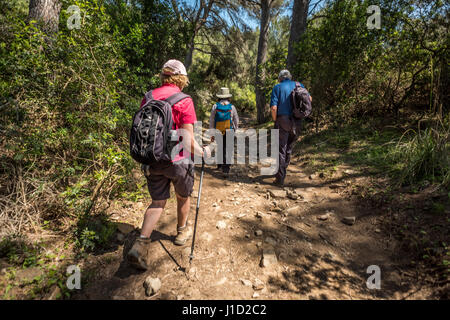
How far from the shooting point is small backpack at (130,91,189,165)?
2.08 meters

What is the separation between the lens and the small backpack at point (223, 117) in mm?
4777

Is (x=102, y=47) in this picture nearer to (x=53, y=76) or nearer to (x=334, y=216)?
Result: (x=53, y=76)

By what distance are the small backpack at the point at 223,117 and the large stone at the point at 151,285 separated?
334 cm

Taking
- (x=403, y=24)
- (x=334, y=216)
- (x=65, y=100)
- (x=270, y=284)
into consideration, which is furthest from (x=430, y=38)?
(x=65, y=100)

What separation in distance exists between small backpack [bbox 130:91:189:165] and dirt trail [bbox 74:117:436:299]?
4.09ft

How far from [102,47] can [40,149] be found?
2.08 meters

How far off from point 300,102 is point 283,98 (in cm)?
34

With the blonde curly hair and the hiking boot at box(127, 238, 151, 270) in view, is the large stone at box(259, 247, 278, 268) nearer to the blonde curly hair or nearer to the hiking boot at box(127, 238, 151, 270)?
the hiking boot at box(127, 238, 151, 270)

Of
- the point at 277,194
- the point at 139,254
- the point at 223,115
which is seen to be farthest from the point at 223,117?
the point at 139,254

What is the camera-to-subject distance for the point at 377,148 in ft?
16.2

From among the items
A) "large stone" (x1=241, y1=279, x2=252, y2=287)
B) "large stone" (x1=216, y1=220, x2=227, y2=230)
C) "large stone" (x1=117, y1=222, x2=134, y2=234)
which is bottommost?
"large stone" (x1=241, y1=279, x2=252, y2=287)

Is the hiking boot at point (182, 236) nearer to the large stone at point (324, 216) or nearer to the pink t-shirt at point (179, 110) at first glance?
A: the pink t-shirt at point (179, 110)

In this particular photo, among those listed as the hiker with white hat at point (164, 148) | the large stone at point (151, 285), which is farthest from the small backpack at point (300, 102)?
the large stone at point (151, 285)
